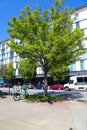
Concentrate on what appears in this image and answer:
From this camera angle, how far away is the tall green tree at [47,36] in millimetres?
16453

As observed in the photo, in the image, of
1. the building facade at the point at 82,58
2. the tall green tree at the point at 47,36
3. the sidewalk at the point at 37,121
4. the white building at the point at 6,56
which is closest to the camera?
the sidewalk at the point at 37,121

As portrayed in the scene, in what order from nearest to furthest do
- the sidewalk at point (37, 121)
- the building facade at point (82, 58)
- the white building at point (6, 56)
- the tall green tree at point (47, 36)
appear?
the sidewalk at point (37, 121), the tall green tree at point (47, 36), the building facade at point (82, 58), the white building at point (6, 56)

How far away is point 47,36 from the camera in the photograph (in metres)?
17.1

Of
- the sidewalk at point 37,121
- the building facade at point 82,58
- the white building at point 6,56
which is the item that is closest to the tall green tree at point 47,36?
the sidewalk at point 37,121

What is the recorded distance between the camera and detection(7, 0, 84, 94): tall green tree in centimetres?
1645

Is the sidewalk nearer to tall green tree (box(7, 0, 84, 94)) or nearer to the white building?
tall green tree (box(7, 0, 84, 94))

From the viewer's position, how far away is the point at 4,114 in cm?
1180

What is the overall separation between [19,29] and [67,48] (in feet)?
16.9

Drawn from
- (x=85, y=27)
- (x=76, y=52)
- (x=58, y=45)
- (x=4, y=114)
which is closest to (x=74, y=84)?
(x=85, y=27)

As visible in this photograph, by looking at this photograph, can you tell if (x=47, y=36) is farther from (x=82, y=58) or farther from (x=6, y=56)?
(x=6, y=56)

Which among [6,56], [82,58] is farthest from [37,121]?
[6,56]

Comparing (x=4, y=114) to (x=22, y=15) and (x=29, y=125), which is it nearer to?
(x=29, y=125)

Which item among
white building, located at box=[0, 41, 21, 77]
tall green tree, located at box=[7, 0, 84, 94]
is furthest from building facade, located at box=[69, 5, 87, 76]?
white building, located at box=[0, 41, 21, 77]

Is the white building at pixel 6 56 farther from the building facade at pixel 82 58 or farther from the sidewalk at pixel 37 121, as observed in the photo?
the sidewalk at pixel 37 121
